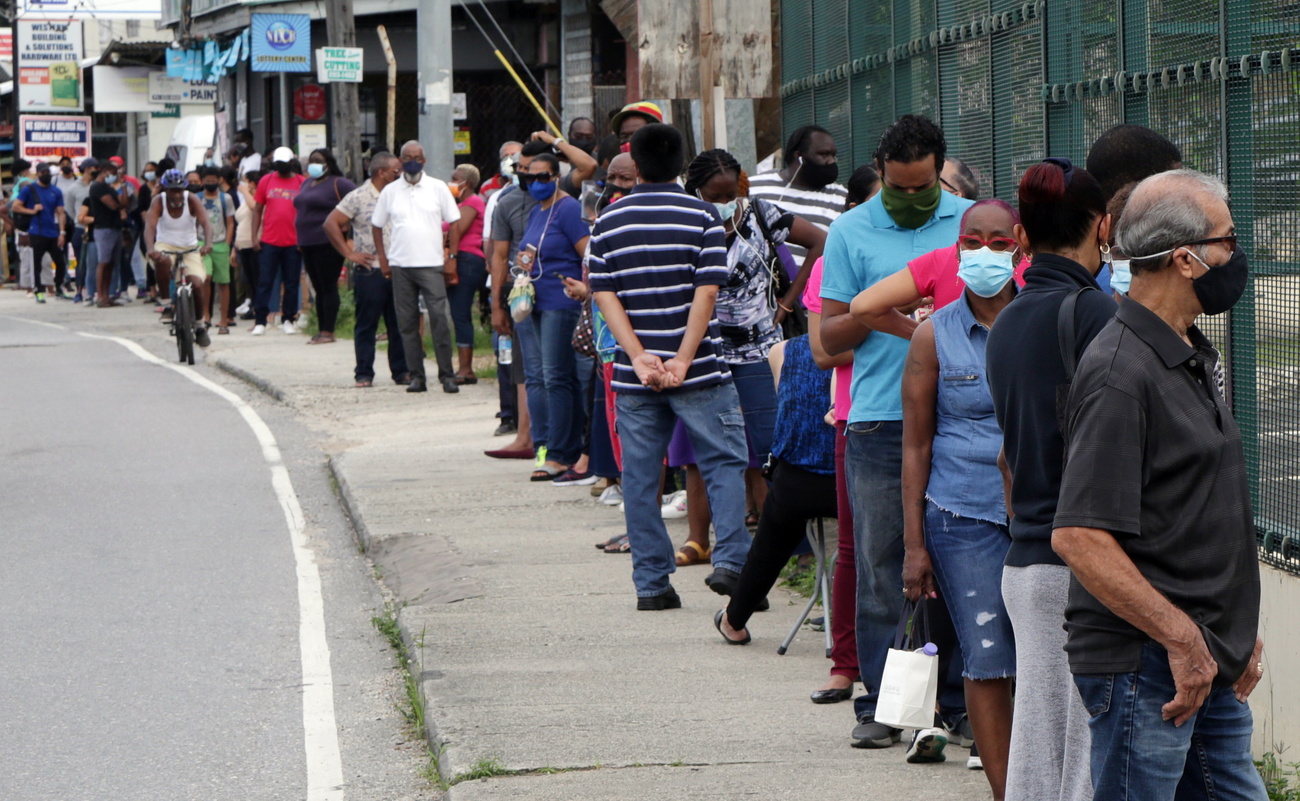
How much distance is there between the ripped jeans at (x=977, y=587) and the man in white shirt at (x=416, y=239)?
35.3 ft

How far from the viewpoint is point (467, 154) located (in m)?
28.9

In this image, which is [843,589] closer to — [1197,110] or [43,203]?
[1197,110]

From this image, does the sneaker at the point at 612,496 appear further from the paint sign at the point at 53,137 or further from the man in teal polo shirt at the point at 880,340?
the paint sign at the point at 53,137

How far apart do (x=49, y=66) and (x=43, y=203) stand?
14748 mm

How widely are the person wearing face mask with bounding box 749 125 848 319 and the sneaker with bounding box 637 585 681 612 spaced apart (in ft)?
4.95

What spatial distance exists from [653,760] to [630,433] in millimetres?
2178

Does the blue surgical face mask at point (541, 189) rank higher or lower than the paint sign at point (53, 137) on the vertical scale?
lower

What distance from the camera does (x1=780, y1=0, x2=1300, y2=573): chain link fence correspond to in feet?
16.1

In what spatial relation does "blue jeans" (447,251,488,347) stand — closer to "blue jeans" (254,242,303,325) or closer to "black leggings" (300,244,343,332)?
"black leggings" (300,244,343,332)

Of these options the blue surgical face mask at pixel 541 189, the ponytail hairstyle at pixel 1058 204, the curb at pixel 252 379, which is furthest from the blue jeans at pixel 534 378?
the ponytail hairstyle at pixel 1058 204

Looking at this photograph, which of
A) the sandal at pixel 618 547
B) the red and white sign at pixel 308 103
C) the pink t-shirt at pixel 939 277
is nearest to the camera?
the pink t-shirt at pixel 939 277

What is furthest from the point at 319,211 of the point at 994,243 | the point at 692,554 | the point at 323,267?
the point at 994,243

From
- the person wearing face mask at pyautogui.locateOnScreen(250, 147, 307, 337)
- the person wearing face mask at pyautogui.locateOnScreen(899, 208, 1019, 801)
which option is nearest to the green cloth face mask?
the person wearing face mask at pyautogui.locateOnScreen(899, 208, 1019, 801)

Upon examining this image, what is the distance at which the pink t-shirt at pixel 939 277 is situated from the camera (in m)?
4.90
